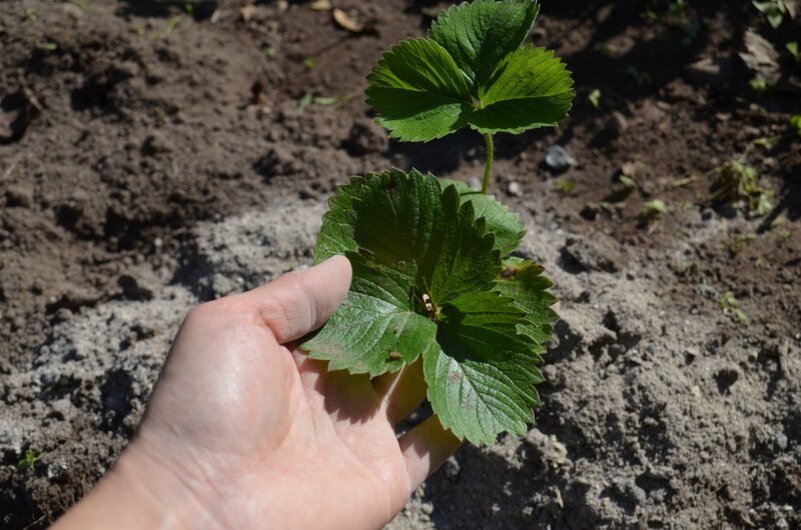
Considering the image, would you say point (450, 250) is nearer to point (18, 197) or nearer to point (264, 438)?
→ point (264, 438)

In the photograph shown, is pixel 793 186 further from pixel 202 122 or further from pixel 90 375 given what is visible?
pixel 90 375

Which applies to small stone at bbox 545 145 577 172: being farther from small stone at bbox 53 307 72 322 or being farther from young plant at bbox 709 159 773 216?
small stone at bbox 53 307 72 322

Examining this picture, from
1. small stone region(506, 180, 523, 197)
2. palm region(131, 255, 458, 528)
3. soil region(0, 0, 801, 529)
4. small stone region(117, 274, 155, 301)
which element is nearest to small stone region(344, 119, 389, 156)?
soil region(0, 0, 801, 529)

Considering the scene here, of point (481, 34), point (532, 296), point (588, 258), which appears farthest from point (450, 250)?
point (588, 258)

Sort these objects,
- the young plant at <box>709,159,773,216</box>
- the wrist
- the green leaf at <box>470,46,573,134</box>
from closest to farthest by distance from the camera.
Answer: the wrist
the green leaf at <box>470,46,573,134</box>
the young plant at <box>709,159,773,216</box>

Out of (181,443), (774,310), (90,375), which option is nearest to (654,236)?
(774,310)

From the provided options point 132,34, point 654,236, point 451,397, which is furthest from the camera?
point 132,34
